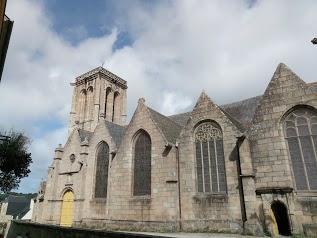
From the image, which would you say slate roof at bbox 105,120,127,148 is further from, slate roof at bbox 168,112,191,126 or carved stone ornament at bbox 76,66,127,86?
carved stone ornament at bbox 76,66,127,86

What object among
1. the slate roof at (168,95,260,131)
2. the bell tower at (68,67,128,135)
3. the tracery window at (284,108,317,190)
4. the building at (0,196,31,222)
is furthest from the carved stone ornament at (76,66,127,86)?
the building at (0,196,31,222)

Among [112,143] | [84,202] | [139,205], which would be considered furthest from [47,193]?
[139,205]

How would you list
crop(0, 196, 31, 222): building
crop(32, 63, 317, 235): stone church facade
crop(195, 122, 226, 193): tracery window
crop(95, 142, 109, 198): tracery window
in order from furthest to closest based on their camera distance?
crop(0, 196, 31, 222): building
crop(95, 142, 109, 198): tracery window
crop(195, 122, 226, 193): tracery window
crop(32, 63, 317, 235): stone church facade

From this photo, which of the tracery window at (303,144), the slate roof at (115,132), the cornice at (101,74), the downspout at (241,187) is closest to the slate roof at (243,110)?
the downspout at (241,187)

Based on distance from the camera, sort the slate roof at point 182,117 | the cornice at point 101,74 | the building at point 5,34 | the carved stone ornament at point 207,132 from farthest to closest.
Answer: the cornice at point 101,74, the slate roof at point 182,117, the carved stone ornament at point 207,132, the building at point 5,34

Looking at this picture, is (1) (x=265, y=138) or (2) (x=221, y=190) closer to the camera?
(1) (x=265, y=138)

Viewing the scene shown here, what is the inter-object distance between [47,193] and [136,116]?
11.2 metres

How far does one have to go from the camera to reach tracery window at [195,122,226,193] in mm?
14742

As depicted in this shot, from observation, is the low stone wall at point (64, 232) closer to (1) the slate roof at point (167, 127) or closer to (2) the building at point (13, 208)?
(1) the slate roof at point (167, 127)

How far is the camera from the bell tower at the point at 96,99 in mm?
37594

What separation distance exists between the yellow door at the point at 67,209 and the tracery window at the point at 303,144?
54.9ft

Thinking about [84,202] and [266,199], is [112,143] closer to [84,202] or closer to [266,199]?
[84,202]

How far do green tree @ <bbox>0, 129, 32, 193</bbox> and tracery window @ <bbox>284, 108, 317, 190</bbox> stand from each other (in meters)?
19.9

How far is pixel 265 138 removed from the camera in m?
13.4
